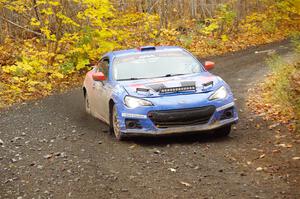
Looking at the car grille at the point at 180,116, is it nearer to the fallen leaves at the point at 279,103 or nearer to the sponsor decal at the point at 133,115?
the sponsor decal at the point at 133,115

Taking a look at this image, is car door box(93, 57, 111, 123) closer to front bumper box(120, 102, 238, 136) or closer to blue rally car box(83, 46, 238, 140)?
blue rally car box(83, 46, 238, 140)

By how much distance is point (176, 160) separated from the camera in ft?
24.5

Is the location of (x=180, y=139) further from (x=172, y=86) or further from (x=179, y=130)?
(x=172, y=86)

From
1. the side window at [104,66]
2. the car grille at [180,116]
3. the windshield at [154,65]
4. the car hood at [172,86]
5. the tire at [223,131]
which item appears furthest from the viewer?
the side window at [104,66]

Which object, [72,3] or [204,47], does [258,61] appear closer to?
[204,47]

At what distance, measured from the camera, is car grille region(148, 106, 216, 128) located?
843cm

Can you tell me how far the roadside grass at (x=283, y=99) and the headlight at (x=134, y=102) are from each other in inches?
90.8

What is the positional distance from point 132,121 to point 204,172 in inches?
83.4

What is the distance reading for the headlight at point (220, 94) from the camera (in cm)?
861

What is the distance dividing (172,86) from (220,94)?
814 millimetres

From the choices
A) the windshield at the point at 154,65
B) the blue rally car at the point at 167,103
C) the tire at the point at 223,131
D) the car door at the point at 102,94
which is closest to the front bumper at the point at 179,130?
the blue rally car at the point at 167,103

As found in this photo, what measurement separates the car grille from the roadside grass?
1320 mm

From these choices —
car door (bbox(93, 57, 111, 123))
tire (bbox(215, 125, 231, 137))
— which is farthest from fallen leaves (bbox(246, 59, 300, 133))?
car door (bbox(93, 57, 111, 123))

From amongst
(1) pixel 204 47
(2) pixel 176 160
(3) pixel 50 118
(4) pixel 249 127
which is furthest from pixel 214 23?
(2) pixel 176 160
